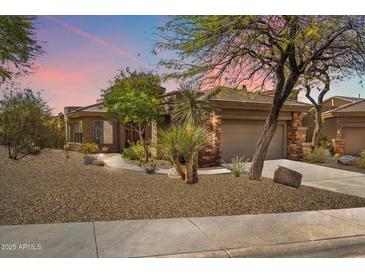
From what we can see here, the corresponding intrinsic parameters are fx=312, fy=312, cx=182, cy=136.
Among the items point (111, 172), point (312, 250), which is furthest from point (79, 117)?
point (312, 250)

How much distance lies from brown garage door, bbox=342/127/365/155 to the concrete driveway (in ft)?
9.30

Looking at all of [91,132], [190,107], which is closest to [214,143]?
[190,107]

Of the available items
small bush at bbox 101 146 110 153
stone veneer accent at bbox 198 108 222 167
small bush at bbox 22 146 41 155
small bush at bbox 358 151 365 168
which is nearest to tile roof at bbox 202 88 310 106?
stone veneer accent at bbox 198 108 222 167

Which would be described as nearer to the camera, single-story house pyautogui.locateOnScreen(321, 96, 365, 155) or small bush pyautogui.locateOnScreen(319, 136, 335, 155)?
single-story house pyautogui.locateOnScreen(321, 96, 365, 155)

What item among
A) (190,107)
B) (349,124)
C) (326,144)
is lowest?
(326,144)

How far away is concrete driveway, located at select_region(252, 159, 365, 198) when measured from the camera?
852 cm

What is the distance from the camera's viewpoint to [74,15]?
18.9ft

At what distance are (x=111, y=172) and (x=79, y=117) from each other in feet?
5.89

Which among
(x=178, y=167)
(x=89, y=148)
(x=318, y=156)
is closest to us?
(x=178, y=167)

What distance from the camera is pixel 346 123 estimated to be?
14.4 m

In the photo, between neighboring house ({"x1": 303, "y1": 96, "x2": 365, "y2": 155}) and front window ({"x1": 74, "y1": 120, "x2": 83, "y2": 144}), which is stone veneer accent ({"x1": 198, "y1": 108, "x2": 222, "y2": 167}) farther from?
neighboring house ({"x1": 303, "y1": 96, "x2": 365, "y2": 155})

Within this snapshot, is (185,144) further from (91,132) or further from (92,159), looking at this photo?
(91,132)

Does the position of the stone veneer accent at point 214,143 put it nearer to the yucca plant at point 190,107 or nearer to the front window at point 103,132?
the yucca plant at point 190,107

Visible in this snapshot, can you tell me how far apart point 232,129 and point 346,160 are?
498 cm
